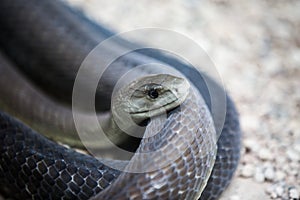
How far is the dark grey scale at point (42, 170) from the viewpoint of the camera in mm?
3342

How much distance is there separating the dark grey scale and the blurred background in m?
1.14

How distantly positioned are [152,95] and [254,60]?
2855 millimetres

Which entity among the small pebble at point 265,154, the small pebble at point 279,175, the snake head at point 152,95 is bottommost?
the small pebble at point 279,175

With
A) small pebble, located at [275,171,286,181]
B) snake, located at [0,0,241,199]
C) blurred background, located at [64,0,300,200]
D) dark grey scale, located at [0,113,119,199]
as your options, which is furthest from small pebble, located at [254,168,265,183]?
→ dark grey scale, located at [0,113,119,199]

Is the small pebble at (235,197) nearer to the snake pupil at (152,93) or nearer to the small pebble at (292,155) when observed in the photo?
the small pebble at (292,155)

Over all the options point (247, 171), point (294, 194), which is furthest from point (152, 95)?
point (294, 194)

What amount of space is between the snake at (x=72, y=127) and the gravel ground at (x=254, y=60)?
1.22 ft

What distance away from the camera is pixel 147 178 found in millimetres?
2953

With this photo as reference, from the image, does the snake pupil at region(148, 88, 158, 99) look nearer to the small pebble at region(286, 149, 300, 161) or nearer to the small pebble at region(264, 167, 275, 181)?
the small pebble at region(264, 167, 275, 181)

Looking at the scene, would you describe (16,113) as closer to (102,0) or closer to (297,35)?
(102,0)

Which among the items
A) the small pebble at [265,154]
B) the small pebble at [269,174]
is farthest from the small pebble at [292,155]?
the small pebble at [269,174]

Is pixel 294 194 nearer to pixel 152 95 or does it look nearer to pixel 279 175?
pixel 279 175

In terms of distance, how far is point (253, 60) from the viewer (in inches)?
231

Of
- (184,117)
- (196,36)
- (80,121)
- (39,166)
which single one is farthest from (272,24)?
(39,166)
